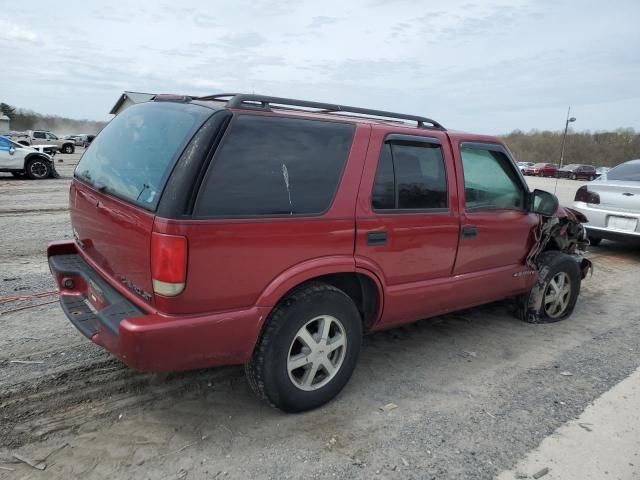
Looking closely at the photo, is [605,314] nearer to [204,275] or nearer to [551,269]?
[551,269]

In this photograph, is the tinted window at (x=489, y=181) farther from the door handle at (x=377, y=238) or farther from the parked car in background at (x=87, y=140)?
the parked car in background at (x=87, y=140)

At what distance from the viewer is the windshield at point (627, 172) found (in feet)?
25.6

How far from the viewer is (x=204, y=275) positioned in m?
2.39

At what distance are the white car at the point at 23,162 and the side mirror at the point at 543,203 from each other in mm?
16550

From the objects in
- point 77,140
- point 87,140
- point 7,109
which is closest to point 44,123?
point 7,109

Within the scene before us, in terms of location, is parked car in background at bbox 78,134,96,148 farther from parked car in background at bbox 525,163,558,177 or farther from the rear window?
parked car in background at bbox 525,163,558,177

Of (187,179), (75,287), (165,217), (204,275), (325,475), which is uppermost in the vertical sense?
(187,179)

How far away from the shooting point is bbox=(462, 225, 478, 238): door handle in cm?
361

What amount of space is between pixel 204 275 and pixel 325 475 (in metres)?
1.17

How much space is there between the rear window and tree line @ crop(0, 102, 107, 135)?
8005cm

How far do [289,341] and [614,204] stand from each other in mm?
6749

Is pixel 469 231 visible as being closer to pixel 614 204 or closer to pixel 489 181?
pixel 489 181

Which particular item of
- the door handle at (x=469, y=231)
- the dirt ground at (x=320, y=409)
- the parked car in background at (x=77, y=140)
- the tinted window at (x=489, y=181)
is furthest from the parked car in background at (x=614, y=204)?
the parked car in background at (x=77, y=140)

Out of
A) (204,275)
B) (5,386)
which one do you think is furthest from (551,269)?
(5,386)
